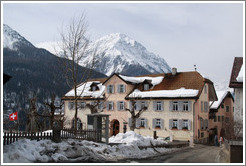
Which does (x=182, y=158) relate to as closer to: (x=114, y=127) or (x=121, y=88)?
(x=121, y=88)

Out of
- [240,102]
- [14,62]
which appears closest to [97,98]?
[240,102]

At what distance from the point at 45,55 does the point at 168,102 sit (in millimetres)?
127158

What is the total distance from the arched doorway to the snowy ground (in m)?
24.8

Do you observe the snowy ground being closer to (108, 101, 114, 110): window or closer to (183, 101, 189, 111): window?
(183, 101, 189, 111): window

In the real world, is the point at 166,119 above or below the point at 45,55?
below

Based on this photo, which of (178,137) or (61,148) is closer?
(61,148)

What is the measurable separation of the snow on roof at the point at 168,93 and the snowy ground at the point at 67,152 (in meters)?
19.3

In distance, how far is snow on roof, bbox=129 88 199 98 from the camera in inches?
1563

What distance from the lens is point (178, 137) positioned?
131 ft

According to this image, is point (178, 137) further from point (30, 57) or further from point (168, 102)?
point (30, 57)

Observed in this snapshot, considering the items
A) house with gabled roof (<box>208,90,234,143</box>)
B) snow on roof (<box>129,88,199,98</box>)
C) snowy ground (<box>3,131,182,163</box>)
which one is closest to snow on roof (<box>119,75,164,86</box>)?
snow on roof (<box>129,88,199,98</box>)

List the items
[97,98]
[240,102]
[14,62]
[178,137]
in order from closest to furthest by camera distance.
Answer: [240,102], [178,137], [97,98], [14,62]

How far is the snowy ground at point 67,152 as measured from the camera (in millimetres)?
14661

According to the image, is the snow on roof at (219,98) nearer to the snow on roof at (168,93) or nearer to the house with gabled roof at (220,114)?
the house with gabled roof at (220,114)
